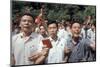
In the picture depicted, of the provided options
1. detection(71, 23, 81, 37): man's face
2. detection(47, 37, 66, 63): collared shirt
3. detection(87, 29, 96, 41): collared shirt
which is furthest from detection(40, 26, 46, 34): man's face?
detection(87, 29, 96, 41): collared shirt

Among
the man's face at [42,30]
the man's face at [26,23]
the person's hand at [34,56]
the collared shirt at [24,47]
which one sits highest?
the man's face at [26,23]

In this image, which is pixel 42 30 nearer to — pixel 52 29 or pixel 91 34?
pixel 52 29

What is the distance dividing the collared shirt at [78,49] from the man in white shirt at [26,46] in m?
0.33

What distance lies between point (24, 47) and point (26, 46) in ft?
0.08

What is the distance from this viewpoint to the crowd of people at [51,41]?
2107mm

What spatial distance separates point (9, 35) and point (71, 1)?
2.61ft

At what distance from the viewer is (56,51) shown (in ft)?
7.36

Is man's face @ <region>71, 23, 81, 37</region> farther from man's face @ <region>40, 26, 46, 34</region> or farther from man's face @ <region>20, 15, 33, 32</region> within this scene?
man's face @ <region>20, 15, 33, 32</region>

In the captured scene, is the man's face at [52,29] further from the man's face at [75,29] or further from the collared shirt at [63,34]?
the man's face at [75,29]

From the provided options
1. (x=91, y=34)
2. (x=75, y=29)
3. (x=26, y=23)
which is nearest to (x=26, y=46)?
(x=26, y=23)

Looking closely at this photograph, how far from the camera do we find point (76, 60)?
91.1 inches

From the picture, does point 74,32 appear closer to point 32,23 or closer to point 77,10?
point 77,10

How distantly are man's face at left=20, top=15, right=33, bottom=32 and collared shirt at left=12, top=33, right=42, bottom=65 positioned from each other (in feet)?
0.24

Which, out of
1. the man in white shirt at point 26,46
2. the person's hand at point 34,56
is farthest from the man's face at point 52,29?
the person's hand at point 34,56
